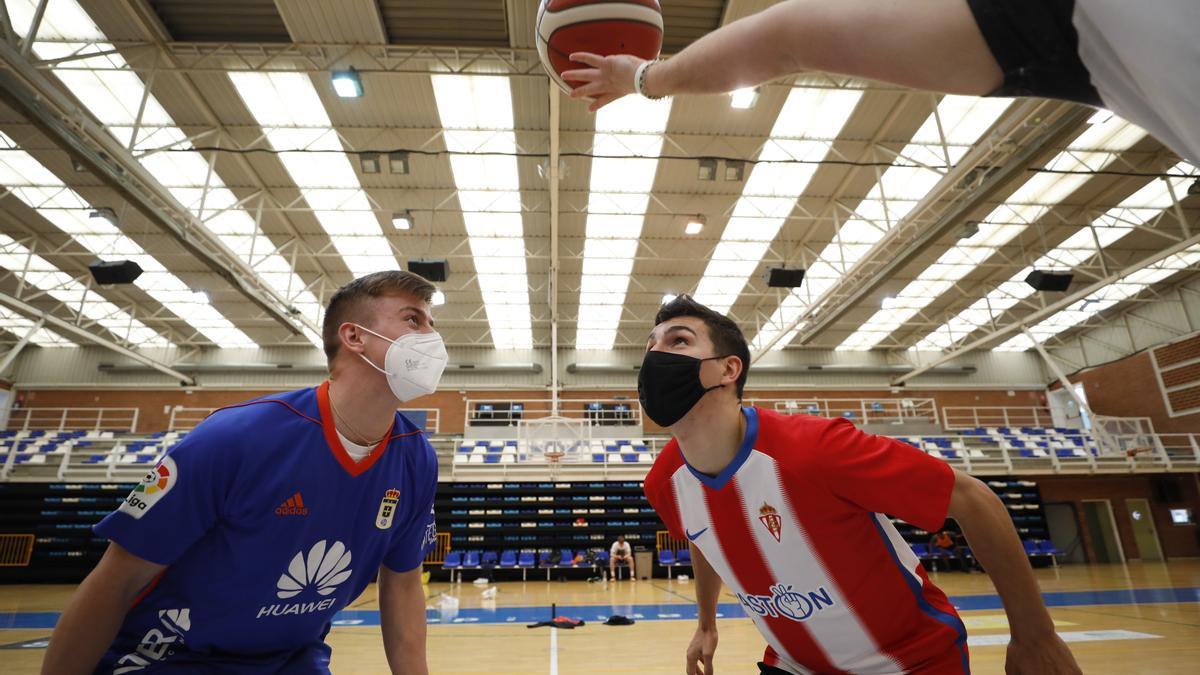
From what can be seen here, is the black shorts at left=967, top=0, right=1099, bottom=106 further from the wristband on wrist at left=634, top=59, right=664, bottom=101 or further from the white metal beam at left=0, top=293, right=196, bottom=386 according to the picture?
the white metal beam at left=0, top=293, right=196, bottom=386

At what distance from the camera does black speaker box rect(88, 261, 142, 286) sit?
11078 millimetres

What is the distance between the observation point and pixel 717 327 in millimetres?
1822

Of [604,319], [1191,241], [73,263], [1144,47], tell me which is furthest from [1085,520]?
[73,263]

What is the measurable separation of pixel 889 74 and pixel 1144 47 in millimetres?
201

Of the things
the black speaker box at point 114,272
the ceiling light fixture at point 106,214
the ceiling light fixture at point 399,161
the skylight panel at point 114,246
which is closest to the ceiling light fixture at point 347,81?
the ceiling light fixture at point 399,161

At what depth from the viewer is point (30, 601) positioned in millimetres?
9820

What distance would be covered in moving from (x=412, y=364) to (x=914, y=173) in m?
13.8

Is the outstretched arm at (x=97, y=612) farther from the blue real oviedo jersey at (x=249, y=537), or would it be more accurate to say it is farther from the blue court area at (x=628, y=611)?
the blue court area at (x=628, y=611)

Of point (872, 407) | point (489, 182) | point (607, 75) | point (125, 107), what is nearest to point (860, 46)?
point (607, 75)

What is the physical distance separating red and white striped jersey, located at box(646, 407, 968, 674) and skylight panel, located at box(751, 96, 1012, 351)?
29.6ft

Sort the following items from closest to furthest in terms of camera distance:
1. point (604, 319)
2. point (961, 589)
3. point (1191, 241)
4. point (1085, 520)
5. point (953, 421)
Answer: point (961, 589) < point (1191, 241) < point (1085, 520) < point (604, 319) < point (953, 421)

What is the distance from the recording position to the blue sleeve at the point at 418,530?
179 cm

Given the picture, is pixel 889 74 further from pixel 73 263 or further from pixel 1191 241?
pixel 73 263

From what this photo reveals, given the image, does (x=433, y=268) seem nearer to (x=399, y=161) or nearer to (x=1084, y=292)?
(x=399, y=161)
